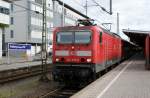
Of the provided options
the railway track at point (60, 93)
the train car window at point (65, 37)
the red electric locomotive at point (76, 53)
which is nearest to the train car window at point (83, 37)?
the red electric locomotive at point (76, 53)

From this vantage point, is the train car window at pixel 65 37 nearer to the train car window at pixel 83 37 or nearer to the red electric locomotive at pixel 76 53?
the red electric locomotive at pixel 76 53

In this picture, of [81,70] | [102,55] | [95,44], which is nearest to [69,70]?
[81,70]

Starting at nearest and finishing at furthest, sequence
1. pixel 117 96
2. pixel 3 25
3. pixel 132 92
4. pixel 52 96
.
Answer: pixel 117 96
pixel 132 92
pixel 52 96
pixel 3 25

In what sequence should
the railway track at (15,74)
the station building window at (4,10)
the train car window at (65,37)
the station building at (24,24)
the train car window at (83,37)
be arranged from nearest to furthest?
the train car window at (83,37) → the train car window at (65,37) → the railway track at (15,74) → the station building window at (4,10) → the station building at (24,24)

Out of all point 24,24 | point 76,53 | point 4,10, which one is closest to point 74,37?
point 76,53

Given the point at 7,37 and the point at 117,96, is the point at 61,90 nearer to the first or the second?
the point at 117,96

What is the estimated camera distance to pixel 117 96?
1263cm

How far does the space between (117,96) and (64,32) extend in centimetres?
665

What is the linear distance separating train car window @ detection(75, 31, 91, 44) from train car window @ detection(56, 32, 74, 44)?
0.87ft

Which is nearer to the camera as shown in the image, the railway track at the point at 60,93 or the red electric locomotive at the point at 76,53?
the railway track at the point at 60,93

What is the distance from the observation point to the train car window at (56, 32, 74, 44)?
60.0 feet

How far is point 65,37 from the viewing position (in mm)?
18438

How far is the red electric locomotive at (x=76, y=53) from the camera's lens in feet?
58.0

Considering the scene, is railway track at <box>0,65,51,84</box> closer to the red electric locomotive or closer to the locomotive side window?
the red electric locomotive
